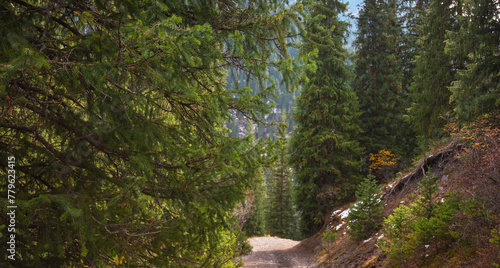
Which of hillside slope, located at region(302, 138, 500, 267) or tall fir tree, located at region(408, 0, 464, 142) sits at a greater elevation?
tall fir tree, located at region(408, 0, 464, 142)

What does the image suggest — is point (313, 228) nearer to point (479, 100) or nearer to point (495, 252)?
point (479, 100)

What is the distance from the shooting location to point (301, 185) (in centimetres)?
1548

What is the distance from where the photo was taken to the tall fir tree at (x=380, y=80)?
16.4 m

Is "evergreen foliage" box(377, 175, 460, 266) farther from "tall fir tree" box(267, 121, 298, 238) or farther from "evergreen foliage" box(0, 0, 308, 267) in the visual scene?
"tall fir tree" box(267, 121, 298, 238)

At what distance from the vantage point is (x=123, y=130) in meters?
2.83

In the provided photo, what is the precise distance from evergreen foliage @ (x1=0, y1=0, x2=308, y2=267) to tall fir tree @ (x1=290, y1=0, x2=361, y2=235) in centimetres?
1183

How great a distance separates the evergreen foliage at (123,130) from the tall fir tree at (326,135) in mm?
11833

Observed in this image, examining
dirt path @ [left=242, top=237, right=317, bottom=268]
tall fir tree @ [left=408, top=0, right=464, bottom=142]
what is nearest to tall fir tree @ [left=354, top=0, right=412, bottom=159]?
tall fir tree @ [left=408, top=0, right=464, bottom=142]

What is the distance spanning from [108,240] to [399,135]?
17324 millimetres

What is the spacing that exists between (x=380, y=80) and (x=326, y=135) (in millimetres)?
5857

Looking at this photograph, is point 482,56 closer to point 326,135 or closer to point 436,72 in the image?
point 436,72

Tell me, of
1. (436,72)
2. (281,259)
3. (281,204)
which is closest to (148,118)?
(281,259)

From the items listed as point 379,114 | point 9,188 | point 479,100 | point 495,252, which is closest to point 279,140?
point 9,188

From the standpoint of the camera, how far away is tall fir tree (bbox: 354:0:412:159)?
1642cm
